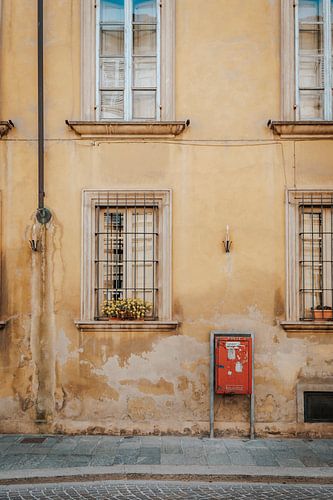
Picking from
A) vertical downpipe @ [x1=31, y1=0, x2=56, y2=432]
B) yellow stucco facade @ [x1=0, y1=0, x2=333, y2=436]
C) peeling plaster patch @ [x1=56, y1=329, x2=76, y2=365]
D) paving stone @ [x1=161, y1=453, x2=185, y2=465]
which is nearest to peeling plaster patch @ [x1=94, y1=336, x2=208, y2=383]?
yellow stucco facade @ [x1=0, y1=0, x2=333, y2=436]

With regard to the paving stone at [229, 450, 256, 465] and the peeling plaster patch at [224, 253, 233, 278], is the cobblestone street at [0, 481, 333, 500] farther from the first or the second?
the peeling plaster patch at [224, 253, 233, 278]

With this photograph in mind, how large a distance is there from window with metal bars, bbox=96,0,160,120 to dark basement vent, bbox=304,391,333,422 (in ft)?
16.7

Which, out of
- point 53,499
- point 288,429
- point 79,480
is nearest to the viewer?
point 53,499

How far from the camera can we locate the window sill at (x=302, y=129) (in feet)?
27.9

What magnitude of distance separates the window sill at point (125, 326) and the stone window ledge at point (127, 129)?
2.90 m

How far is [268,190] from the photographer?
28.5 feet

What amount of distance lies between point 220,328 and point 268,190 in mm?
Result: 2292

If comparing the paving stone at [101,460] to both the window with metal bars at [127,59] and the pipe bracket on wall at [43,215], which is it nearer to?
the pipe bracket on wall at [43,215]

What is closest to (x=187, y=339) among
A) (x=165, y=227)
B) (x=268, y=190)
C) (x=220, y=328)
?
(x=220, y=328)

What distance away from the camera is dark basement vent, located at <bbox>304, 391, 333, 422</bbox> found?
335 inches

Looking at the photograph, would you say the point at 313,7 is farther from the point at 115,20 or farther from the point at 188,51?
the point at 115,20

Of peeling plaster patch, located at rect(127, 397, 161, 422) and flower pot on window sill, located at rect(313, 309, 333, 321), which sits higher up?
flower pot on window sill, located at rect(313, 309, 333, 321)

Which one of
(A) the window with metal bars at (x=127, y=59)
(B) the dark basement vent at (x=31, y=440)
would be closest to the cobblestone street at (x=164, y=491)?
(B) the dark basement vent at (x=31, y=440)

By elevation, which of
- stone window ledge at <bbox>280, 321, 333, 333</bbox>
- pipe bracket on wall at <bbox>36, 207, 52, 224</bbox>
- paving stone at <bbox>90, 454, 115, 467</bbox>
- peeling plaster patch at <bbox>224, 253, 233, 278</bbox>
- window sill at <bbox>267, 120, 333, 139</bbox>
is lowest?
paving stone at <bbox>90, 454, 115, 467</bbox>
